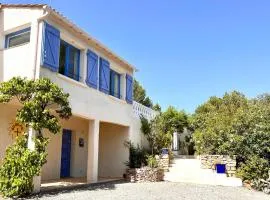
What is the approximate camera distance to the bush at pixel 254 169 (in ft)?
52.9

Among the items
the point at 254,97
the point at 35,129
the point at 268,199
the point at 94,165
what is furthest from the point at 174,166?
the point at 254,97

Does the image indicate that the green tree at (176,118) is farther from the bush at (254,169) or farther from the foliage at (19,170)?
the foliage at (19,170)

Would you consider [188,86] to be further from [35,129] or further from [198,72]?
[35,129]

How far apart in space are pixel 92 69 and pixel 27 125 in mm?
5111

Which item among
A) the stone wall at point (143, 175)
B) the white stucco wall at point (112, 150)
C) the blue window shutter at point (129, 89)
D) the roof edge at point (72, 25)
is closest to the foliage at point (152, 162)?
the stone wall at point (143, 175)

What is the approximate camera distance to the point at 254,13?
1398cm

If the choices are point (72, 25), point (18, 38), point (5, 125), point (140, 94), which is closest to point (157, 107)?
point (140, 94)

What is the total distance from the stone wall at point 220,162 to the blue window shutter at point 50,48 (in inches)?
A: 427

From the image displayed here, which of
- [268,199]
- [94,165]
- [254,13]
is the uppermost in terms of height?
[254,13]

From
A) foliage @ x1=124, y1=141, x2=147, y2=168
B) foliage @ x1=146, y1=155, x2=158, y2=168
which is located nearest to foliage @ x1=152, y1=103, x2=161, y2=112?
foliage @ x1=124, y1=141, x2=147, y2=168

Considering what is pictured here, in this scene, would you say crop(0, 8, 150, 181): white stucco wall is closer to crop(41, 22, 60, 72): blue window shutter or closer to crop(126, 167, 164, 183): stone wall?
crop(41, 22, 60, 72): blue window shutter

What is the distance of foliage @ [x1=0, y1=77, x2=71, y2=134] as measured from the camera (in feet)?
35.8

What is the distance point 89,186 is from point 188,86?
13.8 meters

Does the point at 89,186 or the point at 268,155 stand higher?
the point at 268,155
